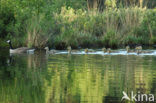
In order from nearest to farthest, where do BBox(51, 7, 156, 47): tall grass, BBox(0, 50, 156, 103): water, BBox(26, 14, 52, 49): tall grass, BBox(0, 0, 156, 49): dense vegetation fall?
BBox(0, 50, 156, 103): water → BBox(26, 14, 52, 49): tall grass → BBox(0, 0, 156, 49): dense vegetation → BBox(51, 7, 156, 47): tall grass

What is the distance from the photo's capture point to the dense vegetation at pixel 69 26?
3058 centimetres

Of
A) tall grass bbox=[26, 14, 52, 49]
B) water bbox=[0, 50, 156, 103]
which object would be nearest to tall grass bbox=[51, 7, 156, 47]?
tall grass bbox=[26, 14, 52, 49]

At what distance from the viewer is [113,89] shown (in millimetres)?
11703

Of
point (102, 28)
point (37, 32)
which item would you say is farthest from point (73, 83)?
point (102, 28)

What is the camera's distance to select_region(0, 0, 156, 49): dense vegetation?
30.6 m

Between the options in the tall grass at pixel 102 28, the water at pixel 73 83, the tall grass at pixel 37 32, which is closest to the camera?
the water at pixel 73 83

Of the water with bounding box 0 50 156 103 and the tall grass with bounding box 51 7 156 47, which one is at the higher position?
the water with bounding box 0 50 156 103

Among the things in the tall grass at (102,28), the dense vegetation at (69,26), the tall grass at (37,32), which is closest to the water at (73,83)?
the tall grass at (37,32)

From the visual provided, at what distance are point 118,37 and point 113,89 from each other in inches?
816

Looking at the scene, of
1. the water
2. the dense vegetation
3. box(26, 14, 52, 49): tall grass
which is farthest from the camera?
the dense vegetation

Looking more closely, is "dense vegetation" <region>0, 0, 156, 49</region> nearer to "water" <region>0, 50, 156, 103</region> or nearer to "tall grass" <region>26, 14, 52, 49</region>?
"tall grass" <region>26, 14, 52, 49</region>

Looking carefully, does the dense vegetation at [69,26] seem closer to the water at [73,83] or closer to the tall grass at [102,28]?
the tall grass at [102,28]

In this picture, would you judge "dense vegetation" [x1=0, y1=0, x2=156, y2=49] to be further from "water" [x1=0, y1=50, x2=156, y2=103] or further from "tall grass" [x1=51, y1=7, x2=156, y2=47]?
"water" [x1=0, y1=50, x2=156, y2=103]

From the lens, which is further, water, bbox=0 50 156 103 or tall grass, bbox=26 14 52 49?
tall grass, bbox=26 14 52 49
